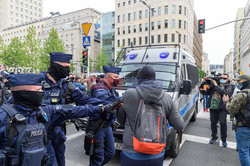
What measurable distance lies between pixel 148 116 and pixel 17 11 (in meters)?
113

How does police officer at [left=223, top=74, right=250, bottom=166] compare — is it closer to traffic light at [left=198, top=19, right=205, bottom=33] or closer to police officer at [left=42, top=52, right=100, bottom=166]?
police officer at [left=42, top=52, right=100, bottom=166]

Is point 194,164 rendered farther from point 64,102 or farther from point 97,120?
point 64,102

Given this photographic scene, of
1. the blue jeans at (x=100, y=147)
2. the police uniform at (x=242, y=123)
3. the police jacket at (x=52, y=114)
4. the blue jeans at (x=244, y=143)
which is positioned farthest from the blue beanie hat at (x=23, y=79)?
the blue jeans at (x=244, y=143)

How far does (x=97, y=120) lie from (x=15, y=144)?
163cm

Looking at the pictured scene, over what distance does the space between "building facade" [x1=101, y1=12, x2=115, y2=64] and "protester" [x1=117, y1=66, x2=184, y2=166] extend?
202 feet

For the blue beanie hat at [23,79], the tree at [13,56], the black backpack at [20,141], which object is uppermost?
the tree at [13,56]

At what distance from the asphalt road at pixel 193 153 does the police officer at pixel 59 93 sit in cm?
163

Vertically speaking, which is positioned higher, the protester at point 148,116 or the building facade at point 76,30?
the building facade at point 76,30

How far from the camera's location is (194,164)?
4547 mm

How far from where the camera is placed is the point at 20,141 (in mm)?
1717

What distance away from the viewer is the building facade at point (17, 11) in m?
92.1

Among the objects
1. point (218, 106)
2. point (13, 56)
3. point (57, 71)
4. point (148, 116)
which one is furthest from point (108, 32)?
point (148, 116)

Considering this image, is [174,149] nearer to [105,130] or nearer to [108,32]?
[105,130]

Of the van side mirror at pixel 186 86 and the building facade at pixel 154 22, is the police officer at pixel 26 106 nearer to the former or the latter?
the van side mirror at pixel 186 86
